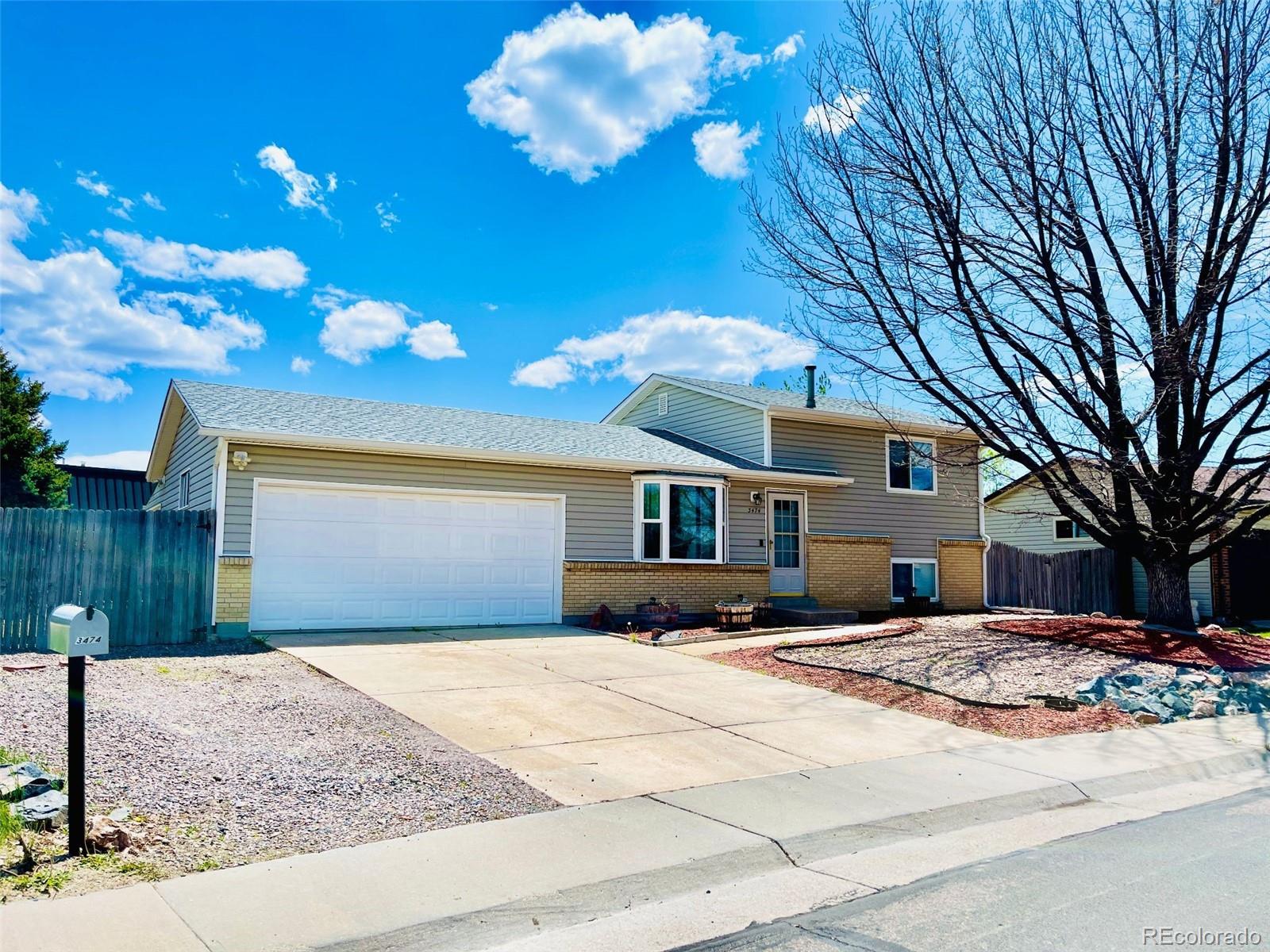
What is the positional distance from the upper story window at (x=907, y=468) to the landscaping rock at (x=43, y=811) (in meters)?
18.0

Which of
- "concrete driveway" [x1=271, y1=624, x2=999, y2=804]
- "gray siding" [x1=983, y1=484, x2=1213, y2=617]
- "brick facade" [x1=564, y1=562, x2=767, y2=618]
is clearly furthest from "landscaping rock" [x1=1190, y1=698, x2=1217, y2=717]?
"gray siding" [x1=983, y1=484, x2=1213, y2=617]

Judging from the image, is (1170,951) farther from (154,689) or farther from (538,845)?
(154,689)

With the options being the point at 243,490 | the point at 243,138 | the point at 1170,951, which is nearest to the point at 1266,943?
the point at 1170,951

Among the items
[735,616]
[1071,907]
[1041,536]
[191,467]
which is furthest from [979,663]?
[1041,536]

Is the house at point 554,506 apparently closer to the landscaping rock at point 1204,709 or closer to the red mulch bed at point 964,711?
the red mulch bed at point 964,711

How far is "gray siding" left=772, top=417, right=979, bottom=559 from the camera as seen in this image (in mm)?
19500

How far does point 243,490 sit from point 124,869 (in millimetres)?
9662

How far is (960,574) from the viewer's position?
21.6 meters

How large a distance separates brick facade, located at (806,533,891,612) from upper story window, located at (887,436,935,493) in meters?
1.44

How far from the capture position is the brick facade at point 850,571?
19.2 m

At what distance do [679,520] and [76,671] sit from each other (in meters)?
13.0

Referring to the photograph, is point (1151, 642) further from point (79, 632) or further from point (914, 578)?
point (79, 632)

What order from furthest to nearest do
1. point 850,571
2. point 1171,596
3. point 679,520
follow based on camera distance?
1. point 850,571
2. point 679,520
3. point 1171,596

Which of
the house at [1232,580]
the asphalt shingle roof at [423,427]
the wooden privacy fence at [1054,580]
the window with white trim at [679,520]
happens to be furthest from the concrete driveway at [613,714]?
the wooden privacy fence at [1054,580]
